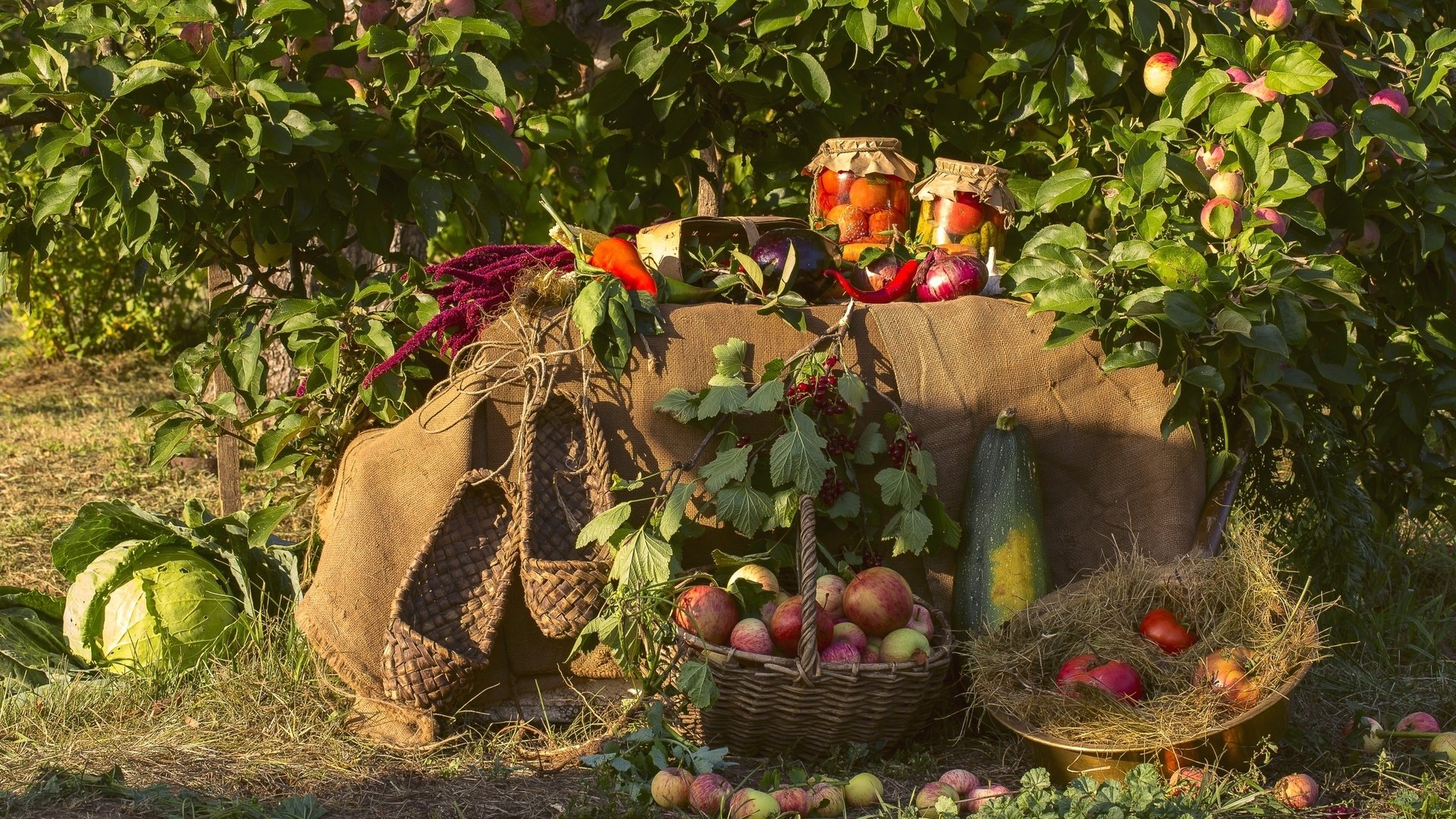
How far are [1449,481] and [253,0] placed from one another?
3.47 meters

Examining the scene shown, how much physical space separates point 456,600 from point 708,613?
646mm

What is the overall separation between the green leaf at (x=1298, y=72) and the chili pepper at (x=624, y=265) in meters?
1.54

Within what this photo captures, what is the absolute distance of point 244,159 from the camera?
3357mm

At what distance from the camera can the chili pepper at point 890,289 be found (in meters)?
3.43

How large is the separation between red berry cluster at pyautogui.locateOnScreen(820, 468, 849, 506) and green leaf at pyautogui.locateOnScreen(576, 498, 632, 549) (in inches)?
13.0

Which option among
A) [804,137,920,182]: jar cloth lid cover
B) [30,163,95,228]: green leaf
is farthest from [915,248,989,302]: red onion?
[30,163,95,228]: green leaf

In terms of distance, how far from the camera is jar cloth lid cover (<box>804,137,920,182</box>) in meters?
3.70

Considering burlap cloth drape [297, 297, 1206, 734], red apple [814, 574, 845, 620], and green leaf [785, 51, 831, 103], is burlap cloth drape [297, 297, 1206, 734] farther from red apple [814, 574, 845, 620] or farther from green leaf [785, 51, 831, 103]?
green leaf [785, 51, 831, 103]

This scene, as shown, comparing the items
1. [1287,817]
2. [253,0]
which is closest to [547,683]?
[1287,817]

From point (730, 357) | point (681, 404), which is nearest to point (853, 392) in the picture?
point (730, 357)

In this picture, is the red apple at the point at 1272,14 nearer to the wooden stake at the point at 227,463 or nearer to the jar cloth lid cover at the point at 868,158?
the jar cloth lid cover at the point at 868,158

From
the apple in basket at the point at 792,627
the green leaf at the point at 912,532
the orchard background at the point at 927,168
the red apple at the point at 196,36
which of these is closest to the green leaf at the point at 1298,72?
the orchard background at the point at 927,168

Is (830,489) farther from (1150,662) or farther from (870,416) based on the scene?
(1150,662)

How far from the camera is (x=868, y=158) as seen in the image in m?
3.70
